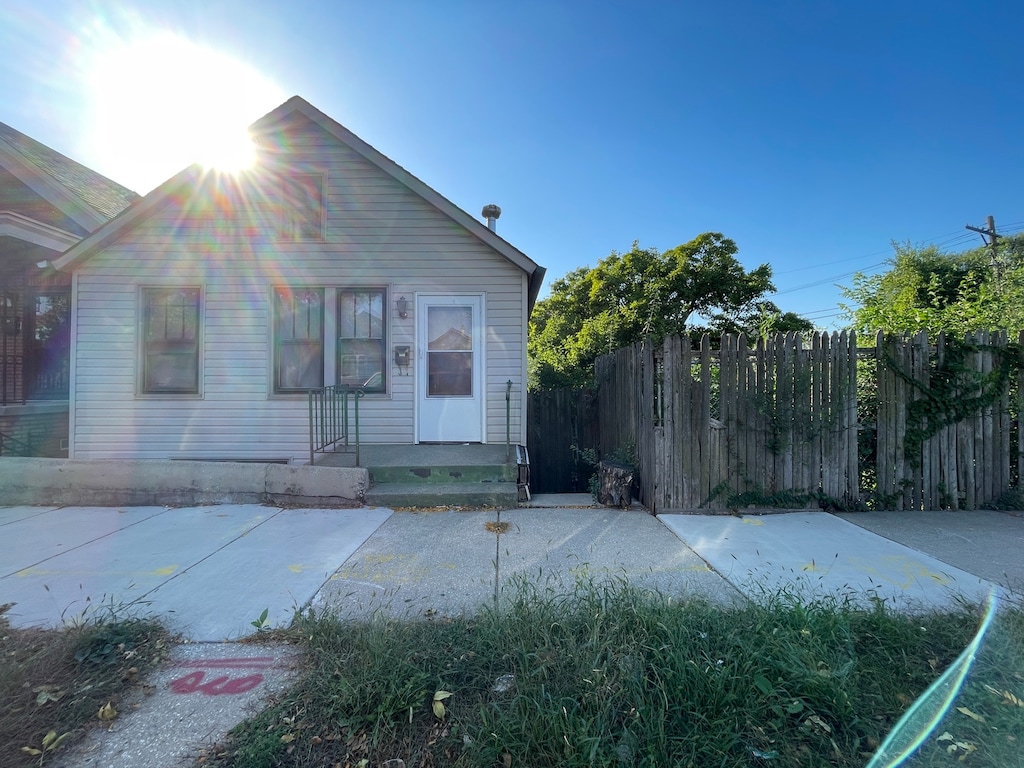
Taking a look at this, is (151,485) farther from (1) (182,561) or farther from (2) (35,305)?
(2) (35,305)

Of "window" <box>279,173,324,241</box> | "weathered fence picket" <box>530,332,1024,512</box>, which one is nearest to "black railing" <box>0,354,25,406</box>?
"window" <box>279,173,324,241</box>

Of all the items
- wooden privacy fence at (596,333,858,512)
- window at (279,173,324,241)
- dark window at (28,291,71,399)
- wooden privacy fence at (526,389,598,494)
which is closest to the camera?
wooden privacy fence at (596,333,858,512)

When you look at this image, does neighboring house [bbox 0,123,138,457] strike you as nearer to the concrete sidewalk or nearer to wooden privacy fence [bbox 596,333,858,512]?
the concrete sidewalk

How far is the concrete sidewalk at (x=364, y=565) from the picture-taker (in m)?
2.33

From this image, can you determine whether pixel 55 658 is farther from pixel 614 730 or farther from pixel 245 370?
pixel 245 370

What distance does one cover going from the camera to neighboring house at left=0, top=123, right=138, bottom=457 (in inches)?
311

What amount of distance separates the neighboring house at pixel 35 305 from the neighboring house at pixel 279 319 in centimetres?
199

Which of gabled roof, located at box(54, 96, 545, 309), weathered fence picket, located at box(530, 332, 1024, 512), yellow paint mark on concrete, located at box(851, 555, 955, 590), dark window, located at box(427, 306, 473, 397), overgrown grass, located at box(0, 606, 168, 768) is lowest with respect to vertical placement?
overgrown grass, located at box(0, 606, 168, 768)

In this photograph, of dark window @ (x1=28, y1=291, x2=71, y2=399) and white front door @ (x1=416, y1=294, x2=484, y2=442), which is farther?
dark window @ (x1=28, y1=291, x2=71, y2=399)

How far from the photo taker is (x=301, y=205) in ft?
23.2

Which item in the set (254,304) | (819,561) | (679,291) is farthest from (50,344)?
(679,291)

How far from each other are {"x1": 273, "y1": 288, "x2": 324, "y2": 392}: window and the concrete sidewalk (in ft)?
7.94

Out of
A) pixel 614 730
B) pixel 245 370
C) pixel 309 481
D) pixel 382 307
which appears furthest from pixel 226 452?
pixel 614 730

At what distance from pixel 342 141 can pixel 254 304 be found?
271 cm
